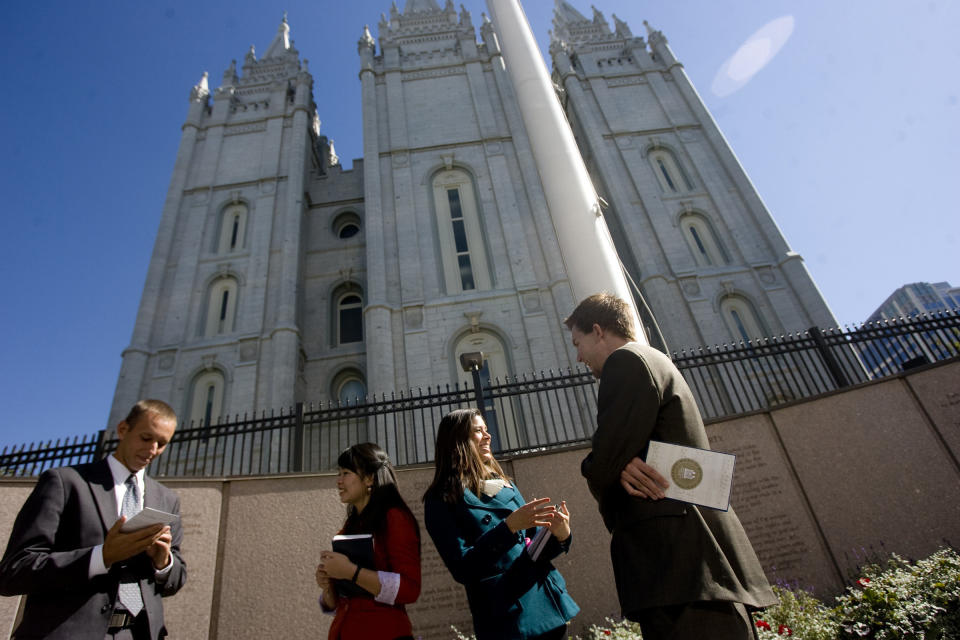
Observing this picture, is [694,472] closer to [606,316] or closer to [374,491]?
[606,316]

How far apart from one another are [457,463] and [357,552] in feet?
2.02

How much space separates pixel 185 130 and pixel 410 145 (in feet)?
32.3

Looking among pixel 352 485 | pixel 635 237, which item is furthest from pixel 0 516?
pixel 635 237

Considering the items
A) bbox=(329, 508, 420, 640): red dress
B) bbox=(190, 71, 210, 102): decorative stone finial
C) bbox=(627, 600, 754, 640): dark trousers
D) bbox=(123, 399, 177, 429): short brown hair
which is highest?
bbox=(190, 71, 210, 102): decorative stone finial

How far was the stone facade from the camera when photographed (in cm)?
1534

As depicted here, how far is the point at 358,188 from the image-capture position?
21.9 meters

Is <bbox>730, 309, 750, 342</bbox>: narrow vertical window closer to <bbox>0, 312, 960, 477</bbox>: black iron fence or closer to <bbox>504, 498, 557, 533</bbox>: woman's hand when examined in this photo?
<bbox>0, 312, 960, 477</bbox>: black iron fence

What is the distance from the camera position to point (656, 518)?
6.64 feet

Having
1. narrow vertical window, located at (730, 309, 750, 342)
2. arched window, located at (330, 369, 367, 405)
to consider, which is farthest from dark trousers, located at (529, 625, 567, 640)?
narrow vertical window, located at (730, 309, 750, 342)

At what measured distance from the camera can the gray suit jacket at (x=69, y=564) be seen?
210cm

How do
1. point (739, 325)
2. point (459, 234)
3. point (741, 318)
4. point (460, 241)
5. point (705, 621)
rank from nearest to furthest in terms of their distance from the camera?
point (705, 621), point (739, 325), point (741, 318), point (460, 241), point (459, 234)

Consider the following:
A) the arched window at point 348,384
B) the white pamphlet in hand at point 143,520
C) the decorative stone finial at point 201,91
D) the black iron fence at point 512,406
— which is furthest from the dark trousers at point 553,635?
the decorative stone finial at point 201,91

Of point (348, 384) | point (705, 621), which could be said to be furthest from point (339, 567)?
point (348, 384)

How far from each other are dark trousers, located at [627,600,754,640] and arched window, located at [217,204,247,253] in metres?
19.3
